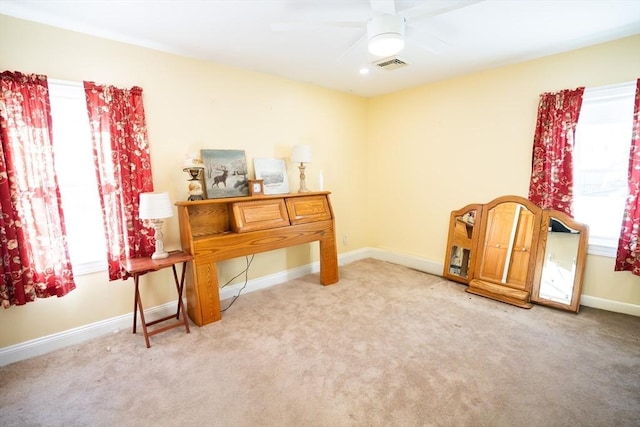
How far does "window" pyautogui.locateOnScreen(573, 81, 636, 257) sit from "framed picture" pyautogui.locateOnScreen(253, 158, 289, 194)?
287cm

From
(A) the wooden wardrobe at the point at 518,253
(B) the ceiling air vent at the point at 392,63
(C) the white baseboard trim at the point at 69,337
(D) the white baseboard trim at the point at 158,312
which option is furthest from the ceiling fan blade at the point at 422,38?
(C) the white baseboard trim at the point at 69,337

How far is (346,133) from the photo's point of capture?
4.10 metres

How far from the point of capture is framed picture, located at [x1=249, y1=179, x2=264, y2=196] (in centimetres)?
296

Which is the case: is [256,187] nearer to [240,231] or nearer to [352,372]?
[240,231]

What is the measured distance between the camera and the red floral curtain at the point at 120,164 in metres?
2.19

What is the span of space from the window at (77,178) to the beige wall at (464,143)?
340cm

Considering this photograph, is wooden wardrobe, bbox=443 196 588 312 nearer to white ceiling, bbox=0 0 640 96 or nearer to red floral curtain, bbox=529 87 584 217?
red floral curtain, bbox=529 87 584 217

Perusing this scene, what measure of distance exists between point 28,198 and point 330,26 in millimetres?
2403

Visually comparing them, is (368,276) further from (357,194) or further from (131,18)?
(131,18)

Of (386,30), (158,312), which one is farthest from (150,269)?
(386,30)

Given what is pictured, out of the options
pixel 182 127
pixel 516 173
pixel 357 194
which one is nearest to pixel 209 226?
pixel 182 127

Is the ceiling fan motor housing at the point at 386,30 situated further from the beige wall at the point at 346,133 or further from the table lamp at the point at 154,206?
the table lamp at the point at 154,206

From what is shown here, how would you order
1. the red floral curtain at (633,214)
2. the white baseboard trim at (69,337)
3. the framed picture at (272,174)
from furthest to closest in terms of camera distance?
the framed picture at (272,174) < the red floral curtain at (633,214) < the white baseboard trim at (69,337)

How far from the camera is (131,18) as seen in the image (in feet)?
6.55
